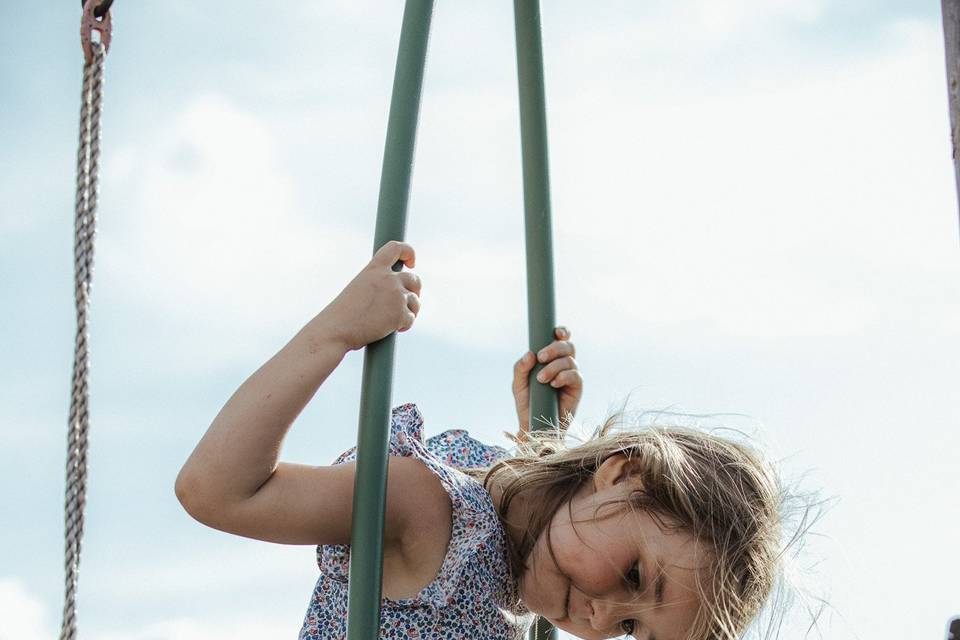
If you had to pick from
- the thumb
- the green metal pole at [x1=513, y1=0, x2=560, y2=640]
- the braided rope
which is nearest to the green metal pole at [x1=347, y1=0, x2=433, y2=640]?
the thumb

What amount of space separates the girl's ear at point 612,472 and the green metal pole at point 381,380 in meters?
0.49

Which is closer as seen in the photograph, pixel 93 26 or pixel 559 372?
pixel 93 26

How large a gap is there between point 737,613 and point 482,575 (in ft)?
1.32

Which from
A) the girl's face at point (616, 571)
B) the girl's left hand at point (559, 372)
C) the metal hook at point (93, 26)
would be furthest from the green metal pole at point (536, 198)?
the metal hook at point (93, 26)

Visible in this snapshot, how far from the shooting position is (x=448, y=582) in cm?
164

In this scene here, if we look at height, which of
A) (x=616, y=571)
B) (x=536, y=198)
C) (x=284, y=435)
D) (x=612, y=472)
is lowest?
(x=616, y=571)

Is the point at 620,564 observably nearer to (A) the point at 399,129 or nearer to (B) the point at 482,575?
(B) the point at 482,575

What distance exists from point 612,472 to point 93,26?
0.96 metres

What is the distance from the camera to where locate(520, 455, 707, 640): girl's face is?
169 cm

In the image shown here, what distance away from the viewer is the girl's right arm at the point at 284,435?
54.9 inches

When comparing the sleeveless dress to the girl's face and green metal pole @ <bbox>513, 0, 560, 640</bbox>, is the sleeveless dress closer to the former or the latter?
the girl's face

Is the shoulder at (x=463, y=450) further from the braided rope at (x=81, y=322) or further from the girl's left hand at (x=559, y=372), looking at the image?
the braided rope at (x=81, y=322)

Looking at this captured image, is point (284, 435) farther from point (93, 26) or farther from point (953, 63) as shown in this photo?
point (953, 63)

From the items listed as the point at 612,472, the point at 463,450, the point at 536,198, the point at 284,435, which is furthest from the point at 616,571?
the point at 536,198
